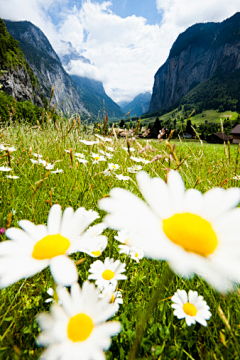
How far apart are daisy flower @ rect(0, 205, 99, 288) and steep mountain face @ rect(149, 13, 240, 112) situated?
16018 centimetres

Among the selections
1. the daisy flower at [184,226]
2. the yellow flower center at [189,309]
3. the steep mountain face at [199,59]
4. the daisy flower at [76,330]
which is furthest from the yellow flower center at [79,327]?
the steep mountain face at [199,59]

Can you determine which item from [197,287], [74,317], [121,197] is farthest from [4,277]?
[197,287]

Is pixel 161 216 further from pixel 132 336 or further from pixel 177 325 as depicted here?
pixel 177 325

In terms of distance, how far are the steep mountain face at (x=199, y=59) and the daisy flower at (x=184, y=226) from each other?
160m

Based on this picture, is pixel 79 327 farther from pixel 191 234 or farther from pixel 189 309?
pixel 189 309

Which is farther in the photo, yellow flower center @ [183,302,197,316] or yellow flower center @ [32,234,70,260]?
yellow flower center @ [183,302,197,316]

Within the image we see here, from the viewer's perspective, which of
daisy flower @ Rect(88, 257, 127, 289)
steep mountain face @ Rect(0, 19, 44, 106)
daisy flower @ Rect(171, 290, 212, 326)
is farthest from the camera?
steep mountain face @ Rect(0, 19, 44, 106)

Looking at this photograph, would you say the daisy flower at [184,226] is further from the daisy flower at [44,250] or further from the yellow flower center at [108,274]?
the yellow flower center at [108,274]

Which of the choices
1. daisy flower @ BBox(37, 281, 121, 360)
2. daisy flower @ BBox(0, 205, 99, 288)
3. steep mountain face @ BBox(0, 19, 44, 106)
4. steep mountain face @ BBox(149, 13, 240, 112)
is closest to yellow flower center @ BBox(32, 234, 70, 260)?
daisy flower @ BBox(0, 205, 99, 288)

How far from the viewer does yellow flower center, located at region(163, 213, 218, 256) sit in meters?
0.41

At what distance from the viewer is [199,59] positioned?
144875 millimetres

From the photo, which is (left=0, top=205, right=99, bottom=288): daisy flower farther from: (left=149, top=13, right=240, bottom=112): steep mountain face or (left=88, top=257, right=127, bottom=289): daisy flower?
(left=149, top=13, right=240, bottom=112): steep mountain face

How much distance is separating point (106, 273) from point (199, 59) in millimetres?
184633

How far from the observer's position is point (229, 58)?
412ft
